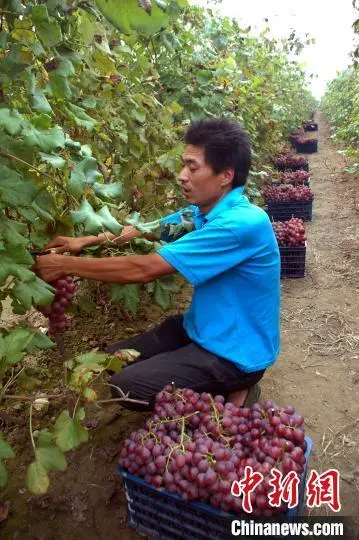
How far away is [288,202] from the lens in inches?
258

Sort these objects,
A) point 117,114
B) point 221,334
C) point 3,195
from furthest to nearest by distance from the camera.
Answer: point 117,114, point 221,334, point 3,195

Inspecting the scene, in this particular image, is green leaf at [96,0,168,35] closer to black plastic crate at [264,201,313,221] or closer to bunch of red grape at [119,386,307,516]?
bunch of red grape at [119,386,307,516]

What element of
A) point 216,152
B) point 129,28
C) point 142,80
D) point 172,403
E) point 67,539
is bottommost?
point 67,539

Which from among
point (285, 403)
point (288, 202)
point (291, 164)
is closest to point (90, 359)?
point (285, 403)

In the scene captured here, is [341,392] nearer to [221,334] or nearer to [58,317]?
[221,334]

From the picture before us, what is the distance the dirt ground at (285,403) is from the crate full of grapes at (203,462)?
0.36 m

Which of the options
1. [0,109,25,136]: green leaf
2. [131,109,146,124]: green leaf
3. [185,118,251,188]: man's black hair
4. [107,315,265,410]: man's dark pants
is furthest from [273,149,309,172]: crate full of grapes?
[0,109,25,136]: green leaf

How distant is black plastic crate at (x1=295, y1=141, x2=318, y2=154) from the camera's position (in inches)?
519

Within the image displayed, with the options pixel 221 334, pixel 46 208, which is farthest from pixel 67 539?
pixel 46 208

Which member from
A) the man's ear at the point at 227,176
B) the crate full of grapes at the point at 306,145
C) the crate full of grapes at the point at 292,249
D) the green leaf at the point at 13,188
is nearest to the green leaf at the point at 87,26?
the green leaf at the point at 13,188

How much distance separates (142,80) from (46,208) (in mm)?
2029

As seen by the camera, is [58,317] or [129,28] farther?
[58,317]

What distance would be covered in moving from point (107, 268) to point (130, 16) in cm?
117

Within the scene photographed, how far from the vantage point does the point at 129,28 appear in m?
1.16
